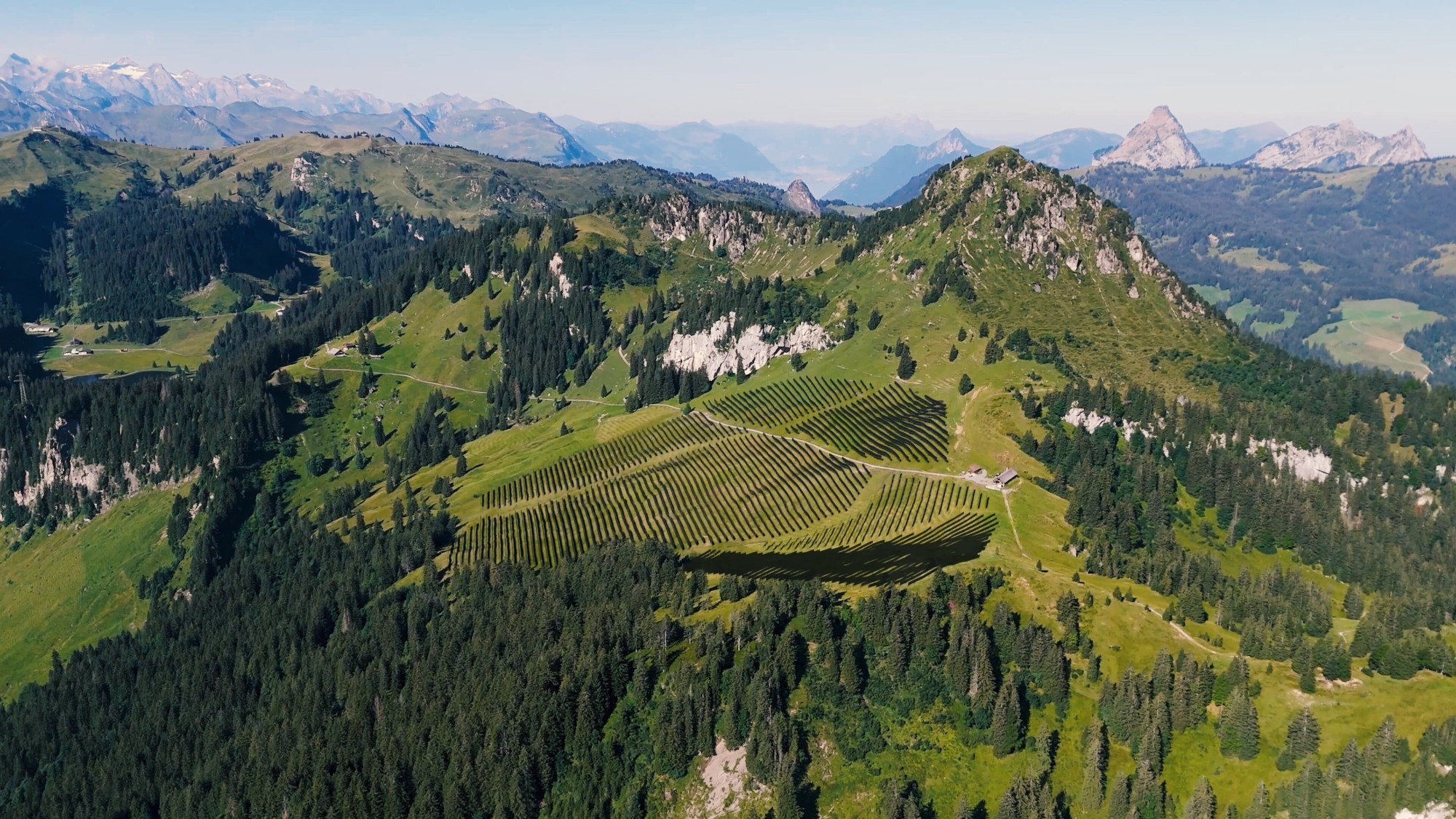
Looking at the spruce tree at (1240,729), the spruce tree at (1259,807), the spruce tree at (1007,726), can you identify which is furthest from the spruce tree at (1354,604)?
the spruce tree at (1007,726)

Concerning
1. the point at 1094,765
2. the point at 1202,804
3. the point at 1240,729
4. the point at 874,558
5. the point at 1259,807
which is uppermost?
the point at 1240,729

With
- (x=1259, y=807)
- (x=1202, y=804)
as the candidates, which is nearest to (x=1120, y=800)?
(x=1202, y=804)

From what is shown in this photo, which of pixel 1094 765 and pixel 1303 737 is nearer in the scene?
pixel 1303 737

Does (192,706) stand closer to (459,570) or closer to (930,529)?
(459,570)

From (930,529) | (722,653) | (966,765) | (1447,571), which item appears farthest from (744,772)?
(1447,571)

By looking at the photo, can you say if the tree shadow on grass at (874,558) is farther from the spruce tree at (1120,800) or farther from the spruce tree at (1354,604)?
the spruce tree at (1354,604)

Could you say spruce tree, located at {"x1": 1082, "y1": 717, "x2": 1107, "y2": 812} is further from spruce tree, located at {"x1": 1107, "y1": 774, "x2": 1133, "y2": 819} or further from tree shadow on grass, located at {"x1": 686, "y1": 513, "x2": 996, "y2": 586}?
tree shadow on grass, located at {"x1": 686, "y1": 513, "x2": 996, "y2": 586}

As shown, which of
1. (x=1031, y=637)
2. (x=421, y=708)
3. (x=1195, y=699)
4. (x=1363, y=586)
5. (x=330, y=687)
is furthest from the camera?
(x=1363, y=586)

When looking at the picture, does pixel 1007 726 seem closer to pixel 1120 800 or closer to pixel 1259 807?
pixel 1120 800
